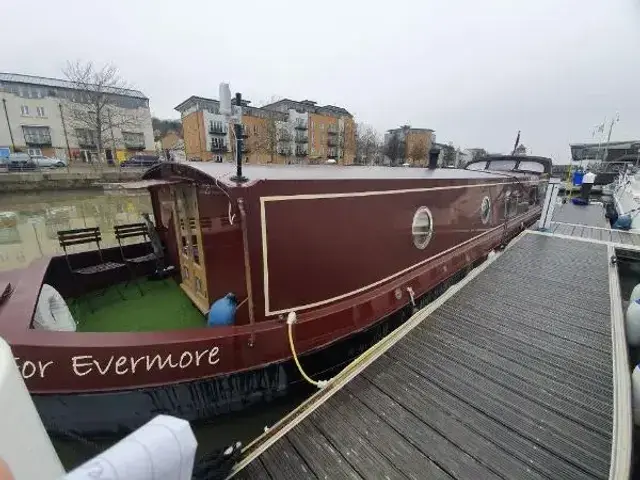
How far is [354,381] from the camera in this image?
10.0 ft

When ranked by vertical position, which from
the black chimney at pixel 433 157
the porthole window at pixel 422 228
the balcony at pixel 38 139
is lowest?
the porthole window at pixel 422 228

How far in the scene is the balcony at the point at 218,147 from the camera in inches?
1551

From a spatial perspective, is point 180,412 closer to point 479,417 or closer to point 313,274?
point 313,274

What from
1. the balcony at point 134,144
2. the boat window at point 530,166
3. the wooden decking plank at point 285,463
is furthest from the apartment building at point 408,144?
the wooden decking plank at point 285,463

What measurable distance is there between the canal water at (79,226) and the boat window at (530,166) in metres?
11.8

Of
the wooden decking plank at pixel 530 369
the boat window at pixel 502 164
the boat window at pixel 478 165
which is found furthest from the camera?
the boat window at pixel 478 165

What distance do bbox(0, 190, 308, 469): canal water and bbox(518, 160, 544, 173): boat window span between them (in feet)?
38.7

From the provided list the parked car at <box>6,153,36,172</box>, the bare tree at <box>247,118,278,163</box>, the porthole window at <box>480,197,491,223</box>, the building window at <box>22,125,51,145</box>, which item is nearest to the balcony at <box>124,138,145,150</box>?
the building window at <box>22,125,51,145</box>

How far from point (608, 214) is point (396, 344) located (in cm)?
1876

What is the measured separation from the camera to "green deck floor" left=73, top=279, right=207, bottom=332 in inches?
153

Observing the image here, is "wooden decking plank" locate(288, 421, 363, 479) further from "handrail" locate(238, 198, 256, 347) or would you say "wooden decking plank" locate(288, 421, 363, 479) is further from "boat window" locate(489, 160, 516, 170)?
"boat window" locate(489, 160, 516, 170)

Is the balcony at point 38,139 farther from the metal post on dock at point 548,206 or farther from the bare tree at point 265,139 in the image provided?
the metal post on dock at point 548,206

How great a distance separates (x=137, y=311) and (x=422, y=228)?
436cm

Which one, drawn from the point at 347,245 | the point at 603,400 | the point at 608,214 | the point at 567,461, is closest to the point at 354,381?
the point at 347,245
